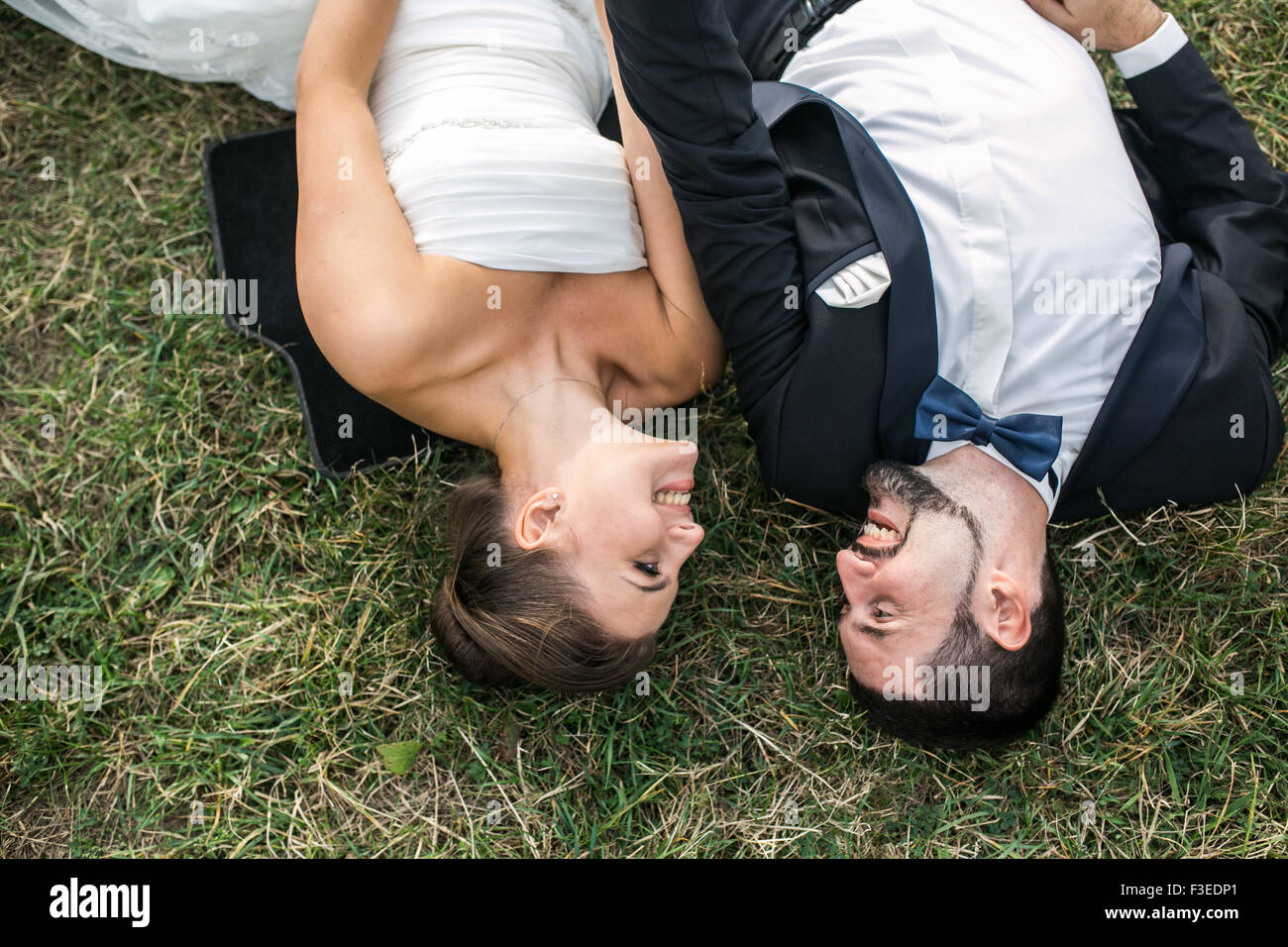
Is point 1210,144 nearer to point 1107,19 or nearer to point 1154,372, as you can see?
point 1107,19

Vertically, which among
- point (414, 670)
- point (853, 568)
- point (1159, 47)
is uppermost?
point (1159, 47)

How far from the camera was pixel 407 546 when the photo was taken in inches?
125

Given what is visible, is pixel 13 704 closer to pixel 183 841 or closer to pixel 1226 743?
pixel 183 841

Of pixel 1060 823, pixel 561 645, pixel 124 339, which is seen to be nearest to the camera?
pixel 561 645

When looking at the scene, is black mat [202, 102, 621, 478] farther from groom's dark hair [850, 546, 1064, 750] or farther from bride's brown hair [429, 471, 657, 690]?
groom's dark hair [850, 546, 1064, 750]

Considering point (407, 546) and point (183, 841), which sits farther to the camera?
point (407, 546)

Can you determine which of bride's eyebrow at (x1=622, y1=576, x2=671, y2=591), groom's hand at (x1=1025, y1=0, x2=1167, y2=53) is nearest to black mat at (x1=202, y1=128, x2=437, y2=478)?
bride's eyebrow at (x1=622, y1=576, x2=671, y2=591)

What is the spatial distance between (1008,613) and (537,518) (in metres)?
1.35

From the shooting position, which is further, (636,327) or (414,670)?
(414,670)

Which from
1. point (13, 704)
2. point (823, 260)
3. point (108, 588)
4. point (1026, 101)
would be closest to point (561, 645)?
point (823, 260)

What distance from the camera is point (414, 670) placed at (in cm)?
310

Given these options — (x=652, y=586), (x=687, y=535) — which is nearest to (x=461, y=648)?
(x=652, y=586)
